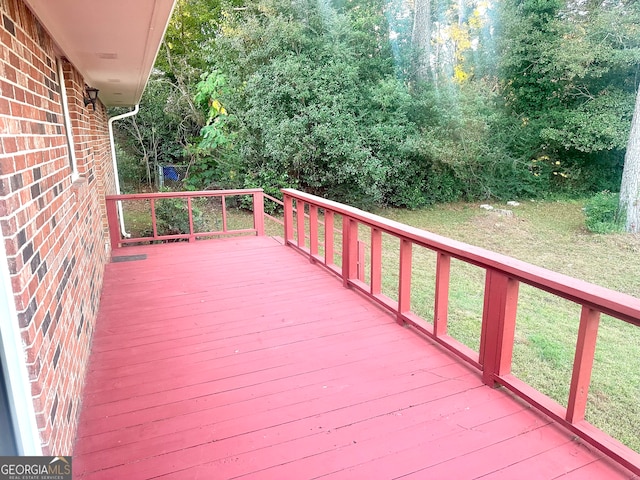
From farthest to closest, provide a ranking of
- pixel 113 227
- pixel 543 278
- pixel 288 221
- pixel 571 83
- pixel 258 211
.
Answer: pixel 571 83
pixel 258 211
pixel 288 221
pixel 113 227
pixel 543 278

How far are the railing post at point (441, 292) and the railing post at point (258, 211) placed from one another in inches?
147

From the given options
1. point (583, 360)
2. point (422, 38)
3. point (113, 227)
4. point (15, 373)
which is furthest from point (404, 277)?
point (422, 38)

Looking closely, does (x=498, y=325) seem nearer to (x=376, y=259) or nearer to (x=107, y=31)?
(x=376, y=259)

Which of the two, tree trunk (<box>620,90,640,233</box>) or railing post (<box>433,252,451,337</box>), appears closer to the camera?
railing post (<box>433,252,451,337</box>)

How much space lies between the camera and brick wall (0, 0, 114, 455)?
1.38 metres

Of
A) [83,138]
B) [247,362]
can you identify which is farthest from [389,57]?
[247,362]

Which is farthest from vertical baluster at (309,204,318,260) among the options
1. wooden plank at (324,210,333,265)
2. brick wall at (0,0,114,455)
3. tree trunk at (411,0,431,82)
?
tree trunk at (411,0,431,82)

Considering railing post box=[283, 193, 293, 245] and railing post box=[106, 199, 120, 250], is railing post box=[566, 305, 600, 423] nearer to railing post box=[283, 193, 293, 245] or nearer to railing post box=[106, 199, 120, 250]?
Result: railing post box=[283, 193, 293, 245]

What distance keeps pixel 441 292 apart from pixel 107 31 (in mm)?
2529

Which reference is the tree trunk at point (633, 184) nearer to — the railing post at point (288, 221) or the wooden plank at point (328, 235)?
the railing post at point (288, 221)

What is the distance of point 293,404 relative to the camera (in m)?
2.17

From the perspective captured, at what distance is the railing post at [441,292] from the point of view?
260 cm

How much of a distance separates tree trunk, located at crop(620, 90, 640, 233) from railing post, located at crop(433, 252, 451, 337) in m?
8.49

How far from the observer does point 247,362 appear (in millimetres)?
2582
